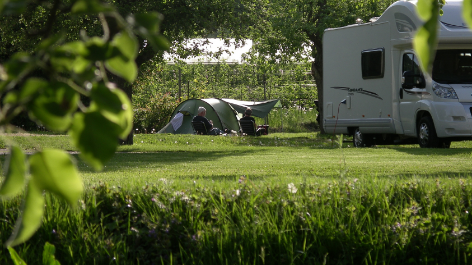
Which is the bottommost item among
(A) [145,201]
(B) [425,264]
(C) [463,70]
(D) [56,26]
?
(B) [425,264]

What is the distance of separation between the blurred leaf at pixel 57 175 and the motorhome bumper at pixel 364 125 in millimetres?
12646

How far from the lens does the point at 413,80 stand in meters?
11.6

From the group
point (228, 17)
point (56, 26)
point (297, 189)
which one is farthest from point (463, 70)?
point (297, 189)

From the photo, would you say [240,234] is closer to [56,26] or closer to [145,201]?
[145,201]

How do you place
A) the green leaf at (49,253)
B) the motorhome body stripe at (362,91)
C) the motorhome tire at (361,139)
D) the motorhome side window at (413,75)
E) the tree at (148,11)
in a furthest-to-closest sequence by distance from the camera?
the motorhome tire at (361,139) < the motorhome body stripe at (362,91) < the motorhome side window at (413,75) < the tree at (148,11) < the green leaf at (49,253)

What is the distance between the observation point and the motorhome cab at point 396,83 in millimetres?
11156

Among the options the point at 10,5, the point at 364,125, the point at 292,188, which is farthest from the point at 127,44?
the point at 364,125

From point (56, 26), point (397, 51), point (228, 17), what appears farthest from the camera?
point (228, 17)

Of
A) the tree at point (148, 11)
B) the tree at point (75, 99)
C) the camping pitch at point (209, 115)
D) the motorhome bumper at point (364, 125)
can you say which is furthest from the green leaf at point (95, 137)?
the camping pitch at point (209, 115)

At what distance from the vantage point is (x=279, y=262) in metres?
3.17

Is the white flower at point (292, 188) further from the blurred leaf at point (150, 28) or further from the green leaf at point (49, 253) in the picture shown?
the blurred leaf at point (150, 28)

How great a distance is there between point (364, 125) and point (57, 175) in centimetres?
1325

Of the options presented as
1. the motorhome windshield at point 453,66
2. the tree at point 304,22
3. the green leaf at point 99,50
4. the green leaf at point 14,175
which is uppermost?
the tree at point 304,22

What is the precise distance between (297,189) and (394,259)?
829mm
